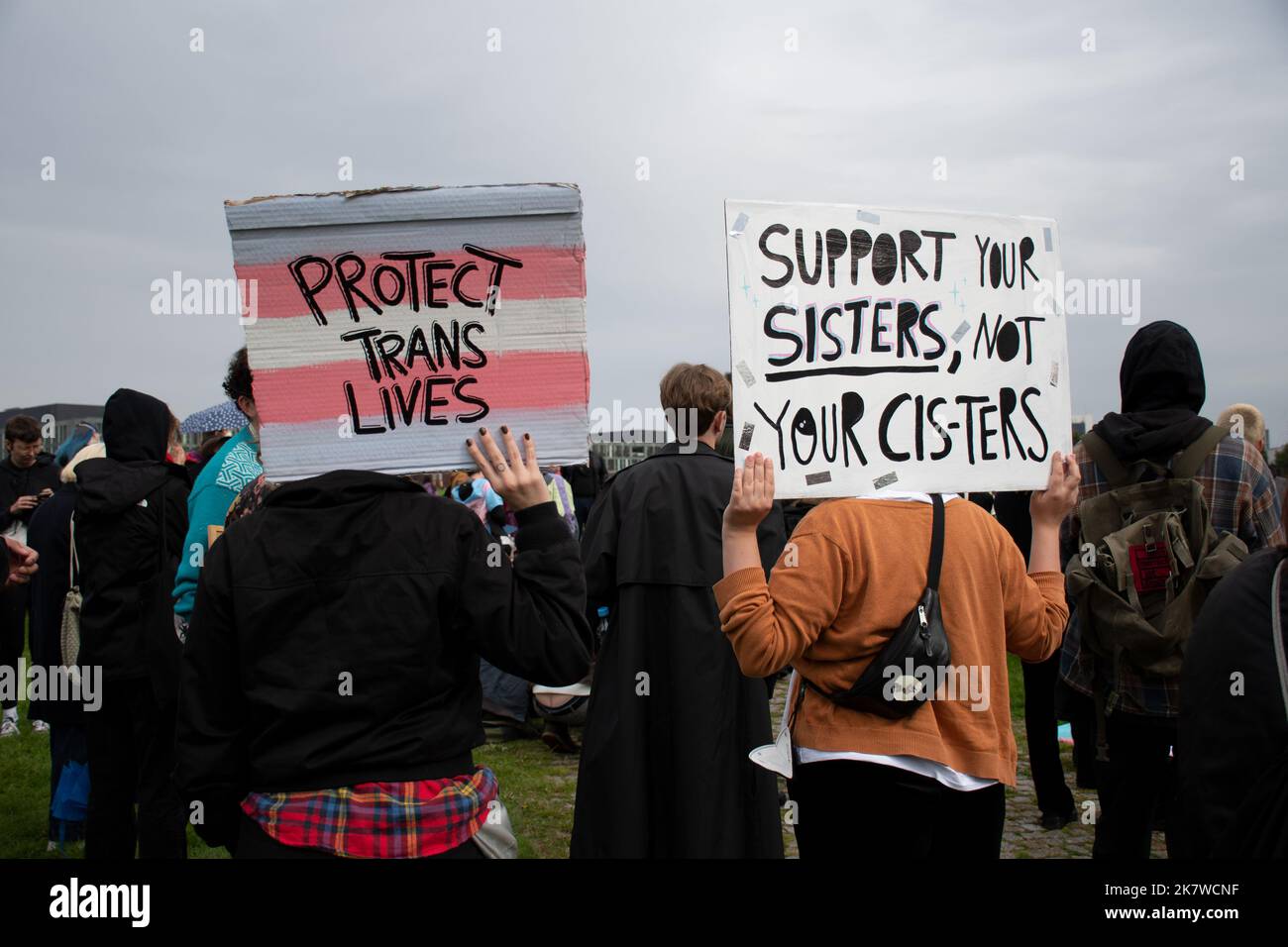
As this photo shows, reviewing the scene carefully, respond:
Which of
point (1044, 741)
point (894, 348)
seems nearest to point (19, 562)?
point (894, 348)

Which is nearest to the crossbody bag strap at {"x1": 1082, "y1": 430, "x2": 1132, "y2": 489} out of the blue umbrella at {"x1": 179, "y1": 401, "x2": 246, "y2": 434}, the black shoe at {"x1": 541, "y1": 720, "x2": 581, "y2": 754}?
the blue umbrella at {"x1": 179, "y1": 401, "x2": 246, "y2": 434}

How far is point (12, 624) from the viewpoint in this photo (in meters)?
8.49

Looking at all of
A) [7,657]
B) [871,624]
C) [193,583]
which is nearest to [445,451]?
[871,624]

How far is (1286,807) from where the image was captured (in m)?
2.03

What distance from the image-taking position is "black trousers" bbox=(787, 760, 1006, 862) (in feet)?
9.11

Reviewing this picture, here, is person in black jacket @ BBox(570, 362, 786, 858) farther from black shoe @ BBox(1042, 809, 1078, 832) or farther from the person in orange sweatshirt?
black shoe @ BBox(1042, 809, 1078, 832)

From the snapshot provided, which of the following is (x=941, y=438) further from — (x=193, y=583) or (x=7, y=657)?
(x=7, y=657)

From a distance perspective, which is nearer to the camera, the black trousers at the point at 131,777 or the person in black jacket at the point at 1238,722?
the person in black jacket at the point at 1238,722

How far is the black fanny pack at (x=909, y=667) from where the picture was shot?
2723 mm

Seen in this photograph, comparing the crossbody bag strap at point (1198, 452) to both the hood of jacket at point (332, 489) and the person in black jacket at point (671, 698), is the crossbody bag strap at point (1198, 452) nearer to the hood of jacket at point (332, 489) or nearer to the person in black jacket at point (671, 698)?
the person in black jacket at point (671, 698)

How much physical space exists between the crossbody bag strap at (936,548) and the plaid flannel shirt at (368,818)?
53.7 inches

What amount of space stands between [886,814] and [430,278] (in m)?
1.84

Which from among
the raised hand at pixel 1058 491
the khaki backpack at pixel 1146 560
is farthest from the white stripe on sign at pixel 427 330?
the khaki backpack at pixel 1146 560
